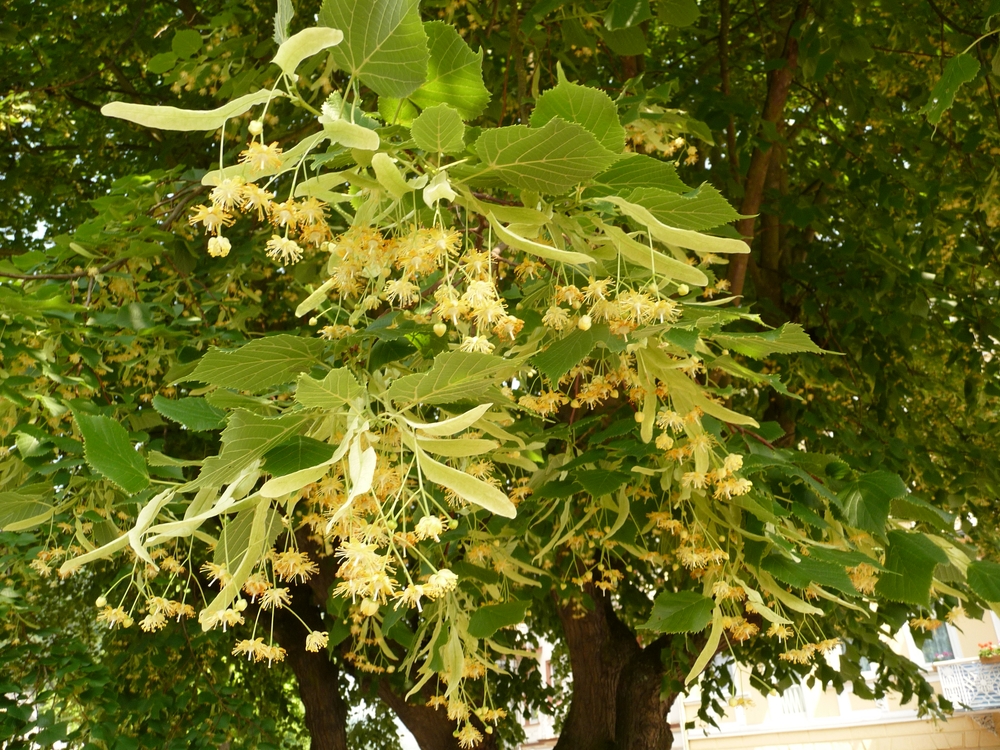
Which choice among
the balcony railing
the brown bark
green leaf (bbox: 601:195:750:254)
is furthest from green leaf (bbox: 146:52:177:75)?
the balcony railing

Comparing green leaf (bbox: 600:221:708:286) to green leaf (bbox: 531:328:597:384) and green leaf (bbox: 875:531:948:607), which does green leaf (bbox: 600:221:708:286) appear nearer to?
green leaf (bbox: 531:328:597:384)

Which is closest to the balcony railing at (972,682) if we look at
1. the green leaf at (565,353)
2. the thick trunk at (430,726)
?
the thick trunk at (430,726)

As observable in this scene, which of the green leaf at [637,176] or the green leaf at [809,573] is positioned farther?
the green leaf at [809,573]

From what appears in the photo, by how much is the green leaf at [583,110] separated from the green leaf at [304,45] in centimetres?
25

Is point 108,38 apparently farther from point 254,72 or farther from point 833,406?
point 833,406

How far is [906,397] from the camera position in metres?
3.57

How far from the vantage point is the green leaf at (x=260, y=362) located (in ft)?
3.09

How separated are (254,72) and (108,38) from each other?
5.62ft

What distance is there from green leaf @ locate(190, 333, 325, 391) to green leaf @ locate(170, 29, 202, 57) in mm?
1473

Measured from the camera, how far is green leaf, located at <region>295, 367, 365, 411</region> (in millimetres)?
771

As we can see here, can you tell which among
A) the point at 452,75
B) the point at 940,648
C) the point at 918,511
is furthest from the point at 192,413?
the point at 940,648

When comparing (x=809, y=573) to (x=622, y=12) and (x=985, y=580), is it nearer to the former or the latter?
(x=985, y=580)

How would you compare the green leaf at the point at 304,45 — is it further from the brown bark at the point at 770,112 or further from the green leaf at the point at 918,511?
the brown bark at the point at 770,112

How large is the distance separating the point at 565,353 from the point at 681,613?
1.78 feet
